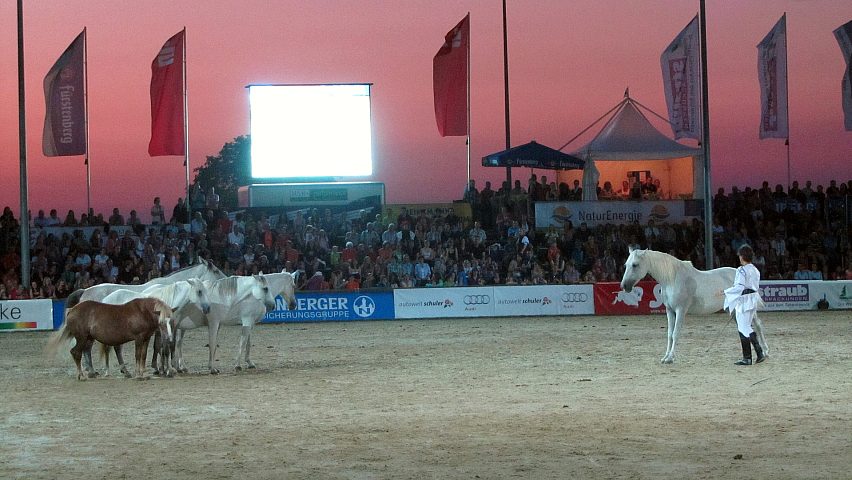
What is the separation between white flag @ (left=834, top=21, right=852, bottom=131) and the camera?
30.8m

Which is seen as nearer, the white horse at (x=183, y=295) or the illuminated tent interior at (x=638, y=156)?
the white horse at (x=183, y=295)

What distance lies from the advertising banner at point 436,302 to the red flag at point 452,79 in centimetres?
747

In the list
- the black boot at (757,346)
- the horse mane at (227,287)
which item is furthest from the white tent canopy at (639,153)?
the horse mane at (227,287)

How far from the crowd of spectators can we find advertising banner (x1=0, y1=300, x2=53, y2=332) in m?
1.15

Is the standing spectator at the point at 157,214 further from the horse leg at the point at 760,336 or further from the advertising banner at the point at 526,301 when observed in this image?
the horse leg at the point at 760,336

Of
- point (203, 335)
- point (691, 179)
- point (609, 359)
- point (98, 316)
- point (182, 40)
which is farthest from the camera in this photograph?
point (691, 179)

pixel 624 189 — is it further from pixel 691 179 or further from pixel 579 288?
pixel 579 288

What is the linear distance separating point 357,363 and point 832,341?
9.03m

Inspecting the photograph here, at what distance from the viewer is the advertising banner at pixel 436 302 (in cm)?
2919

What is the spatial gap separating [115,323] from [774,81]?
2142 cm

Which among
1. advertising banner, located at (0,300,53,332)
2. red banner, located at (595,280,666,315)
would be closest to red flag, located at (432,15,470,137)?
red banner, located at (595,280,666,315)

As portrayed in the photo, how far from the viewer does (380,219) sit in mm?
33531

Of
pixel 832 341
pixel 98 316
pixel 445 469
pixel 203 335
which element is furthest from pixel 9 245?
pixel 445 469

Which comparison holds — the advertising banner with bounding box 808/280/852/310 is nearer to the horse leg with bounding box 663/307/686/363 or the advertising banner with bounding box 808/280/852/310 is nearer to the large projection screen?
the horse leg with bounding box 663/307/686/363
